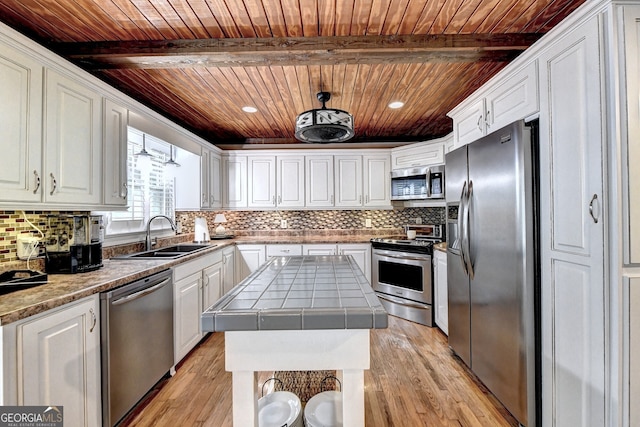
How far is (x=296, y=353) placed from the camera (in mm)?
1099

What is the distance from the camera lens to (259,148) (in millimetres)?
4387

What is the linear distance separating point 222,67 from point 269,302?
1.82 meters

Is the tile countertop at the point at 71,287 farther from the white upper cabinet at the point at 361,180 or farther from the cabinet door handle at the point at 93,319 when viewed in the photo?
the white upper cabinet at the point at 361,180

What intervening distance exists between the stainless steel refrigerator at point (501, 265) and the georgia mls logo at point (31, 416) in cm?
236

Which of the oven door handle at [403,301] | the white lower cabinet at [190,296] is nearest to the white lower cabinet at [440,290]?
the oven door handle at [403,301]

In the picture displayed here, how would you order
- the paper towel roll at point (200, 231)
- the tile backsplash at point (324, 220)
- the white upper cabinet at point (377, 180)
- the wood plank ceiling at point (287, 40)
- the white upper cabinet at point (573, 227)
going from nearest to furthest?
1. the white upper cabinet at point (573, 227)
2. the wood plank ceiling at point (287, 40)
3. the paper towel roll at point (200, 231)
4. the white upper cabinet at point (377, 180)
5. the tile backsplash at point (324, 220)

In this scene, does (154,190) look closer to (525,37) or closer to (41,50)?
(41,50)

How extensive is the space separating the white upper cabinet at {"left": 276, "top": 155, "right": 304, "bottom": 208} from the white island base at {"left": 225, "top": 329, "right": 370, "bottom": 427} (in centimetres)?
315

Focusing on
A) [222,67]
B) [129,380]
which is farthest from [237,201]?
[129,380]

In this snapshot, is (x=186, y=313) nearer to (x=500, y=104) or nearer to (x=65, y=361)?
(x=65, y=361)

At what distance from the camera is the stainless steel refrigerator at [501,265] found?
5.32 ft

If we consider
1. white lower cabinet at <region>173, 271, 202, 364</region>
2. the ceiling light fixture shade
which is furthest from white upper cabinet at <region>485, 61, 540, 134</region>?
white lower cabinet at <region>173, 271, 202, 364</region>

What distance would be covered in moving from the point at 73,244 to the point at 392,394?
91.3 inches

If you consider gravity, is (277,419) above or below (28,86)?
below
